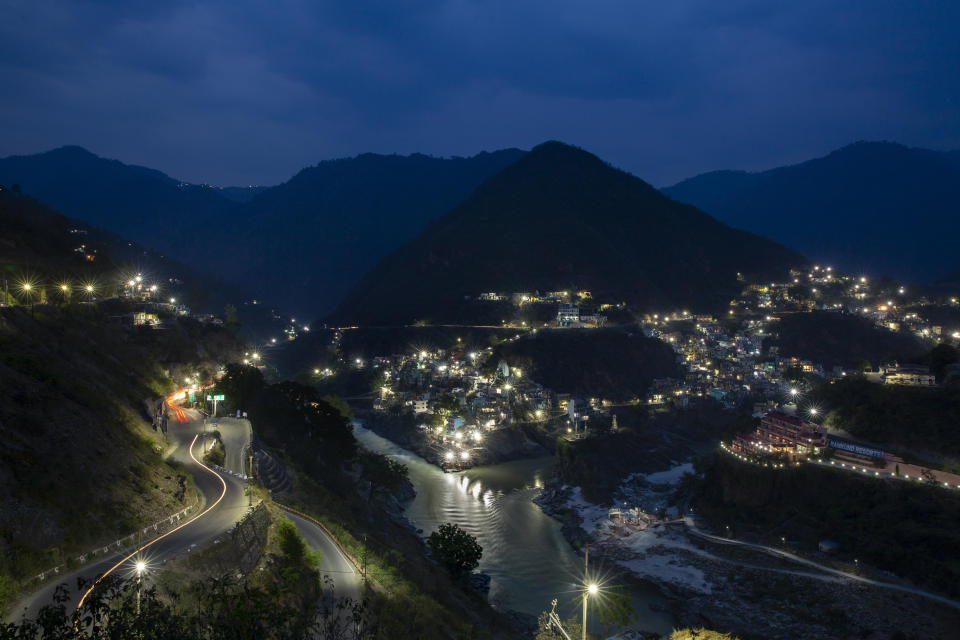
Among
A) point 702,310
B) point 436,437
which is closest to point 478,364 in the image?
point 436,437

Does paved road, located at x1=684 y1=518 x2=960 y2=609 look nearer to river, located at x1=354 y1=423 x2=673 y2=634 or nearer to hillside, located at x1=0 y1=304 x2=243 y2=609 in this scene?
river, located at x1=354 y1=423 x2=673 y2=634

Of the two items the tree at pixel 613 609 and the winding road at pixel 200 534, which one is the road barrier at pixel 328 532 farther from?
the tree at pixel 613 609

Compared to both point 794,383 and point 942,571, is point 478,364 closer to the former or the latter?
point 794,383

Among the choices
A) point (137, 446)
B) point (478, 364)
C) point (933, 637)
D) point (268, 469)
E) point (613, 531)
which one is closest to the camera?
point (137, 446)

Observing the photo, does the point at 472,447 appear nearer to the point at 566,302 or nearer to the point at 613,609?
the point at 613,609

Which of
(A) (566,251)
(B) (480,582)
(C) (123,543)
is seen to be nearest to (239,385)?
(B) (480,582)

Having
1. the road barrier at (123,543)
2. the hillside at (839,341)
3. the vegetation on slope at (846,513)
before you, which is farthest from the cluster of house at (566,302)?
the road barrier at (123,543)
